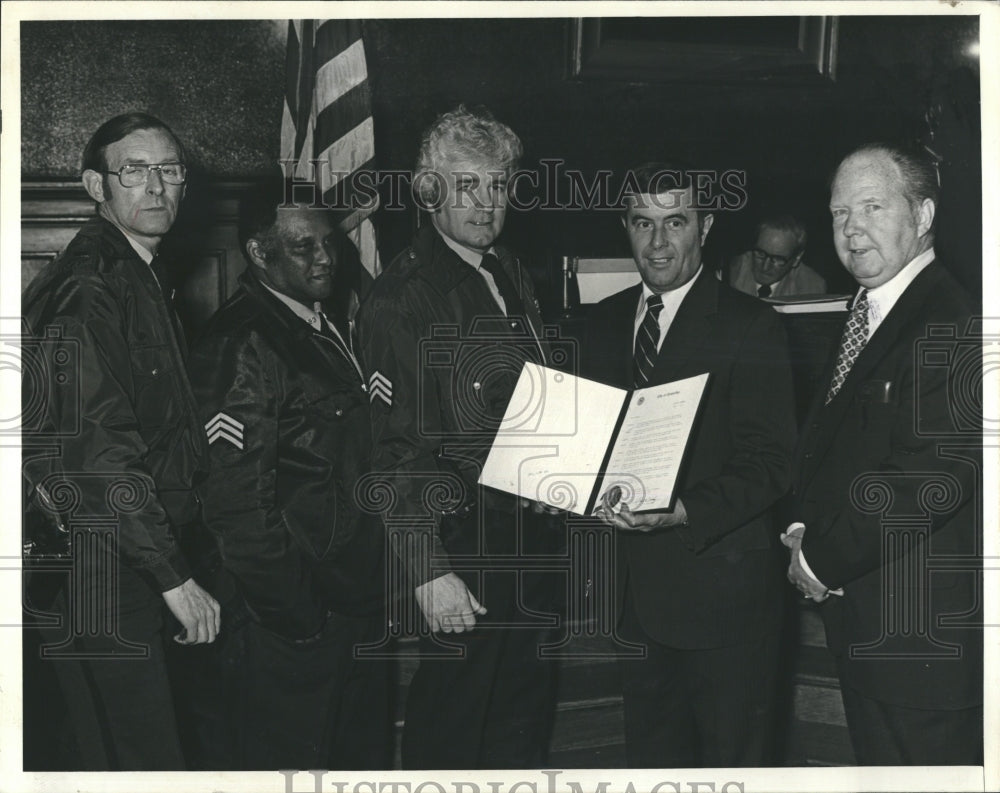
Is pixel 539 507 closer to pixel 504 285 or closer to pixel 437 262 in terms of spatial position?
pixel 504 285

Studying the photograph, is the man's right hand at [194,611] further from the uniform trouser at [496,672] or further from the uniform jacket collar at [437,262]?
the uniform jacket collar at [437,262]

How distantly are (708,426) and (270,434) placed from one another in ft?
4.38

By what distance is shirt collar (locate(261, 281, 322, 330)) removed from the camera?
343 centimetres

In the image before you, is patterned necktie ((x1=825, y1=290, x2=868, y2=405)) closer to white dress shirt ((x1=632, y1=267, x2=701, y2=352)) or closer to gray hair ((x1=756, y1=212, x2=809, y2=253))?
gray hair ((x1=756, y1=212, x2=809, y2=253))

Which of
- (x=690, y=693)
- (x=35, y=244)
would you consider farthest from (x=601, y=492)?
(x=35, y=244)

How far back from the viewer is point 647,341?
11.3 feet

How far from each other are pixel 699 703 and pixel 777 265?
1.39 metres

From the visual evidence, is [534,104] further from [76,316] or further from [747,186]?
[76,316]

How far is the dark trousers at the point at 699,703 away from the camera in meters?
3.44

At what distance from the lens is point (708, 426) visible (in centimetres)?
339

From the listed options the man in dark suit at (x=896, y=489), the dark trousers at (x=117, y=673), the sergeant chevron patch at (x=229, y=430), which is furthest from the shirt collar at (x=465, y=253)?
the dark trousers at (x=117, y=673)

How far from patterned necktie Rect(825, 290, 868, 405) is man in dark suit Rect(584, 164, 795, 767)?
0.15 meters

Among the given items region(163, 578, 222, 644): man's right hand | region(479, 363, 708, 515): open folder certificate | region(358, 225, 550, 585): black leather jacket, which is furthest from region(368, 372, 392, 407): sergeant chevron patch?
region(163, 578, 222, 644): man's right hand

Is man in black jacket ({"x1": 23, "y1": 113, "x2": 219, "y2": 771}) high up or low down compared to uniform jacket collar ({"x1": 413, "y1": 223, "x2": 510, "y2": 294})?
down
